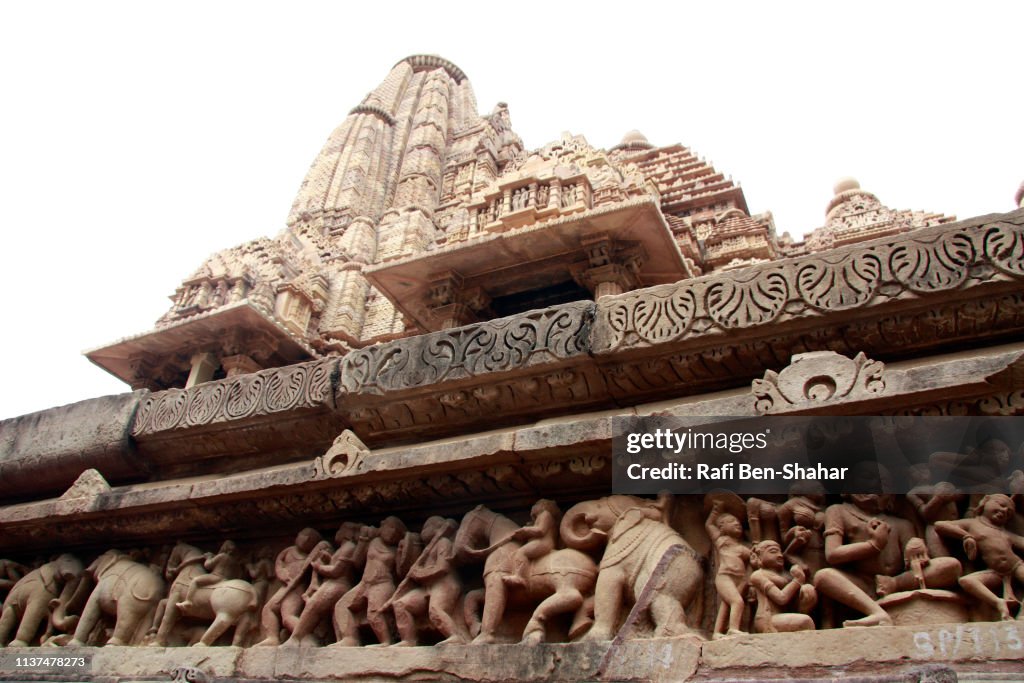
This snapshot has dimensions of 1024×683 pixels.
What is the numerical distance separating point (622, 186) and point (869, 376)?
20.3 feet

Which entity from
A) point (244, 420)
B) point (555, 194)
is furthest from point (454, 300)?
point (244, 420)

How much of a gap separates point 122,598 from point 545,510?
3181 millimetres

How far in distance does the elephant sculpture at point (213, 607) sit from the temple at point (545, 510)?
2cm

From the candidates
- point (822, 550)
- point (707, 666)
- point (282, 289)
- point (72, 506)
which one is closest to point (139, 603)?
point (72, 506)

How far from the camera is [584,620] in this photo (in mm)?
3914

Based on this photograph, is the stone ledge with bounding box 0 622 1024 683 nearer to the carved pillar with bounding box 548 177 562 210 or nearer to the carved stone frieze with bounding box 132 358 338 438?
the carved stone frieze with bounding box 132 358 338 438

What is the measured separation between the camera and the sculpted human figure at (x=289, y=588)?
4.76 m

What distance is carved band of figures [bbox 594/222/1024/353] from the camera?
13.6 ft

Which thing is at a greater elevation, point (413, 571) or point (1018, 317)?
point (1018, 317)

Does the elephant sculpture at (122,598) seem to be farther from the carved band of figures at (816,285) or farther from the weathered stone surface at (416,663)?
the carved band of figures at (816,285)

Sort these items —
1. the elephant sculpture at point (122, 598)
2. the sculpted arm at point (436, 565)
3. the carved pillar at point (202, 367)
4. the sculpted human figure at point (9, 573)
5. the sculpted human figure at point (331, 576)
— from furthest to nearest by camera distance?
1. the carved pillar at point (202, 367)
2. the sculpted human figure at point (9, 573)
3. the elephant sculpture at point (122, 598)
4. the sculpted human figure at point (331, 576)
5. the sculpted arm at point (436, 565)

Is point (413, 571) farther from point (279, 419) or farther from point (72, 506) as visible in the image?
point (72, 506)

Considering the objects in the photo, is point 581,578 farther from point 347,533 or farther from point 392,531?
point 347,533

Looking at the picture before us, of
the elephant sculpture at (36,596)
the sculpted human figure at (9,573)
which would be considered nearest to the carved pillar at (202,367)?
the sculpted human figure at (9,573)
